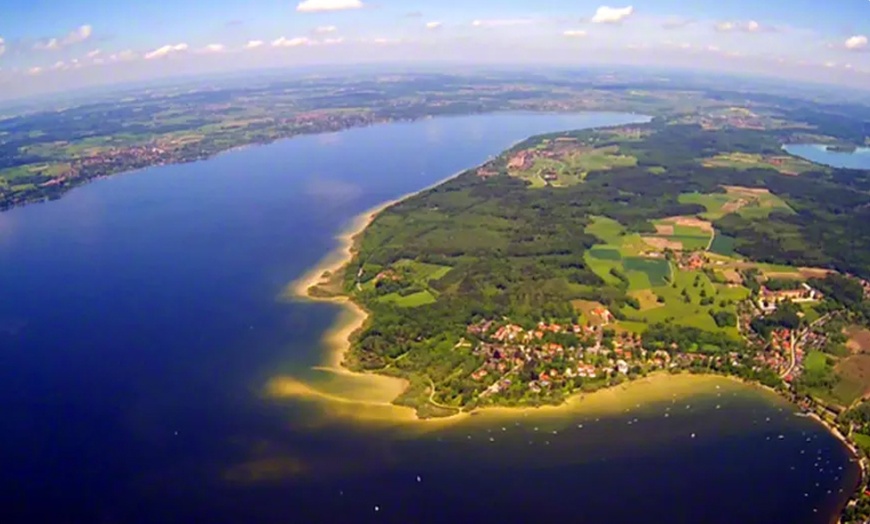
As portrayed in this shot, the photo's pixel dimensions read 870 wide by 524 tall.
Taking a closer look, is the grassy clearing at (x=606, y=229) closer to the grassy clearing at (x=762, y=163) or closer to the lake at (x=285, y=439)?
the lake at (x=285, y=439)

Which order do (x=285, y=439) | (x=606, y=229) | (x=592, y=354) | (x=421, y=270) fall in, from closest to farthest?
1. (x=285, y=439)
2. (x=592, y=354)
3. (x=421, y=270)
4. (x=606, y=229)

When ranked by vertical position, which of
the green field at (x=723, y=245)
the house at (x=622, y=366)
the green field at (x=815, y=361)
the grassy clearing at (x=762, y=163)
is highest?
the grassy clearing at (x=762, y=163)

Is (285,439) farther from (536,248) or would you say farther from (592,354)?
(536,248)

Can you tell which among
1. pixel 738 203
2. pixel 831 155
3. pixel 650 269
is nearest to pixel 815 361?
pixel 650 269

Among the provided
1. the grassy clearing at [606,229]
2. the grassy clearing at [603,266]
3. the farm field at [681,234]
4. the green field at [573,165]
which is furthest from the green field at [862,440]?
the green field at [573,165]

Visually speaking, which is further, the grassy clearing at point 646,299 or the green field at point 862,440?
the grassy clearing at point 646,299

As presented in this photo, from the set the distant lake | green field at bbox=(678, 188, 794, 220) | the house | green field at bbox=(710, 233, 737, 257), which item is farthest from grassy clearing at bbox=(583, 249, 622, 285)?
the distant lake
